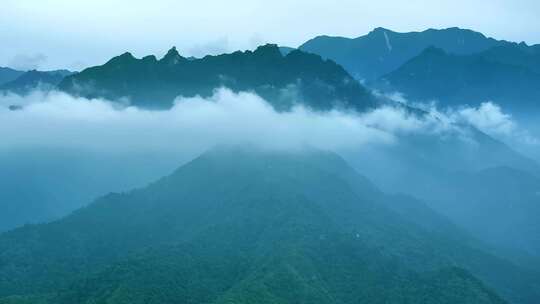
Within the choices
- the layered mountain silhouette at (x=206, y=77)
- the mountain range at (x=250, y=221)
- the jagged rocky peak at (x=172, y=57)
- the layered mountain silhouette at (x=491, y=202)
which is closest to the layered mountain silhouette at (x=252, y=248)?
the mountain range at (x=250, y=221)

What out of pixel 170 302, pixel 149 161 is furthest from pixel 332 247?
pixel 149 161

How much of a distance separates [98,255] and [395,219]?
47428 mm

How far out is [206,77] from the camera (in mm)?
171125

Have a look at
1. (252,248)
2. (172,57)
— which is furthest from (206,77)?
(252,248)

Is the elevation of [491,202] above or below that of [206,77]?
below

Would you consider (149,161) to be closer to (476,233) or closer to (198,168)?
(198,168)

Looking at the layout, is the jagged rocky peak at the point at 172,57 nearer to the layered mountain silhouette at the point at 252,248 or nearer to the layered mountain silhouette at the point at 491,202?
the layered mountain silhouette at the point at 252,248

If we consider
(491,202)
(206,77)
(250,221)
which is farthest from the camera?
(491,202)

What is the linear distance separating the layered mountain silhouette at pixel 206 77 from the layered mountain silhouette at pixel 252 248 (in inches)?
1104

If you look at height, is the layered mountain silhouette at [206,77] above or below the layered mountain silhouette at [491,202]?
above

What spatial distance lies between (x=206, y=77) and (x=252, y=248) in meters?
75.7

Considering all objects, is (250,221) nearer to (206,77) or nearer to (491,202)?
(206,77)

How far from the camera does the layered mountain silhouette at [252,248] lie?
87.1m

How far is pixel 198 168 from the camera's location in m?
135
